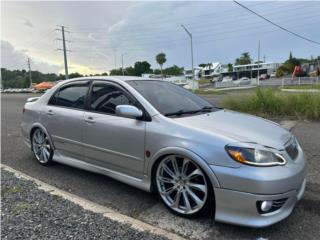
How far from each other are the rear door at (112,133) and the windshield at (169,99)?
9.8 inches

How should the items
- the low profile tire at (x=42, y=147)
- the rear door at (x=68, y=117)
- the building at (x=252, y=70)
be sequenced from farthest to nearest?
the building at (x=252, y=70)
the low profile tire at (x=42, y=147)
the rear door at (x=68, y=117)

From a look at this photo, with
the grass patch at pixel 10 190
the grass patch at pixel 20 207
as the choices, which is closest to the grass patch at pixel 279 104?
the grass patch at pixel 10 190

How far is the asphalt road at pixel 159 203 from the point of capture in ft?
11.5

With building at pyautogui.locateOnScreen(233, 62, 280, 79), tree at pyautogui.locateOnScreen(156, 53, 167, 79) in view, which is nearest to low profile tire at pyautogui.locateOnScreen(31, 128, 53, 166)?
tree at pyautogui.locateOnScreen(156, 53, 167, 79)

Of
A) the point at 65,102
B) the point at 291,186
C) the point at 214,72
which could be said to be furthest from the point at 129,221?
the point at 214,72

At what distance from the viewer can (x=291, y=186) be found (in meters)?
3.43

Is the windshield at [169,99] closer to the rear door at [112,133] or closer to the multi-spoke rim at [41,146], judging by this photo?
the rear door at [112,133]

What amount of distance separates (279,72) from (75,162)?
8633 cm

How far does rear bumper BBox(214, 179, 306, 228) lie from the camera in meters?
3.32

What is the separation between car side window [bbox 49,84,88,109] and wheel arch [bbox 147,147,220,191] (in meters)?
1.64

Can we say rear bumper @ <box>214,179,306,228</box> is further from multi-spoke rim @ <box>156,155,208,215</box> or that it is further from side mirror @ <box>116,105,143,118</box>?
side mirror @ <box>116,105,143,118</box>

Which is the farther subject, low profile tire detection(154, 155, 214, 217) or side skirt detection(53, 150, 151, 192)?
side skirt detection(53, 150, 151, 192)

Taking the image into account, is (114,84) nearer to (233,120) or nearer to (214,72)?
(233,120)

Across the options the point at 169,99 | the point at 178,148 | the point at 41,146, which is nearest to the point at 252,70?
the point at 41,146
